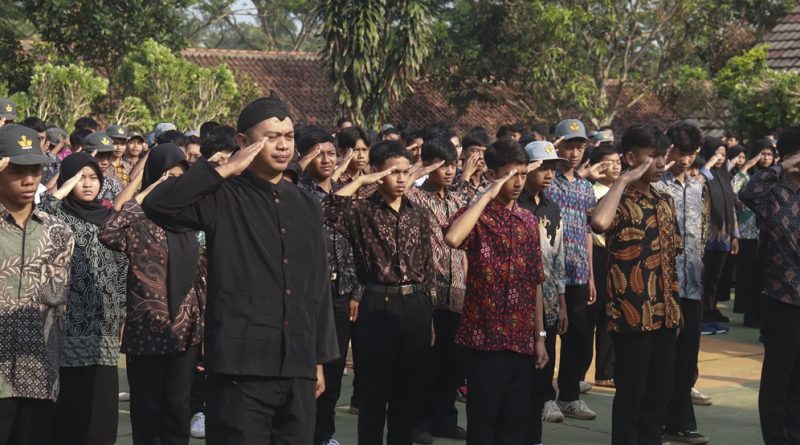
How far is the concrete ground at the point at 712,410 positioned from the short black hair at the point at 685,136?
2017 millimetres

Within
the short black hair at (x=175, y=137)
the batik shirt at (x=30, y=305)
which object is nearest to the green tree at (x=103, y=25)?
the short black hair at (x=175, y=137)

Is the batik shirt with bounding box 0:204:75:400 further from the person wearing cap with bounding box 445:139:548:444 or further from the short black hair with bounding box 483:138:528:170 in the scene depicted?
the short black hair with bounding box 483:138:528:170

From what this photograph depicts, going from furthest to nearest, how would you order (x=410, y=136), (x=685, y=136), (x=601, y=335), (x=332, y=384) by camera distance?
(x=410, y=136) → (x=601, y=335) → (x=332, y=384) → (x=685, y=136)

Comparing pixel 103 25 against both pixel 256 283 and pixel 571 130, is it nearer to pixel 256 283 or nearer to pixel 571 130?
pixel 571 130

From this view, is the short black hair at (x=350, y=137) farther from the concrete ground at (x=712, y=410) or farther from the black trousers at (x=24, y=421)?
the black trousers at (x=24, y=421)

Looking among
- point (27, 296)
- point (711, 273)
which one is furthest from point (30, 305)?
point (711, 273)

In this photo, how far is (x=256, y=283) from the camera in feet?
16.1

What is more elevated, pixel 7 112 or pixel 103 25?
pixel 103 25

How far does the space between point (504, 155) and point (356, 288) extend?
5.50ft

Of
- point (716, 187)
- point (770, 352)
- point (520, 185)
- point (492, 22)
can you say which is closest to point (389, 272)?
point (520, 185)

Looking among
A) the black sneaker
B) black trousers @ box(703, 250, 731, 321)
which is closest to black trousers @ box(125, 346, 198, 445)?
the black sneaker

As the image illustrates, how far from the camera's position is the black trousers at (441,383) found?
815cm

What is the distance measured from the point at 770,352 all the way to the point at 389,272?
237 cm

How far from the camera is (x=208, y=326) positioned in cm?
492
